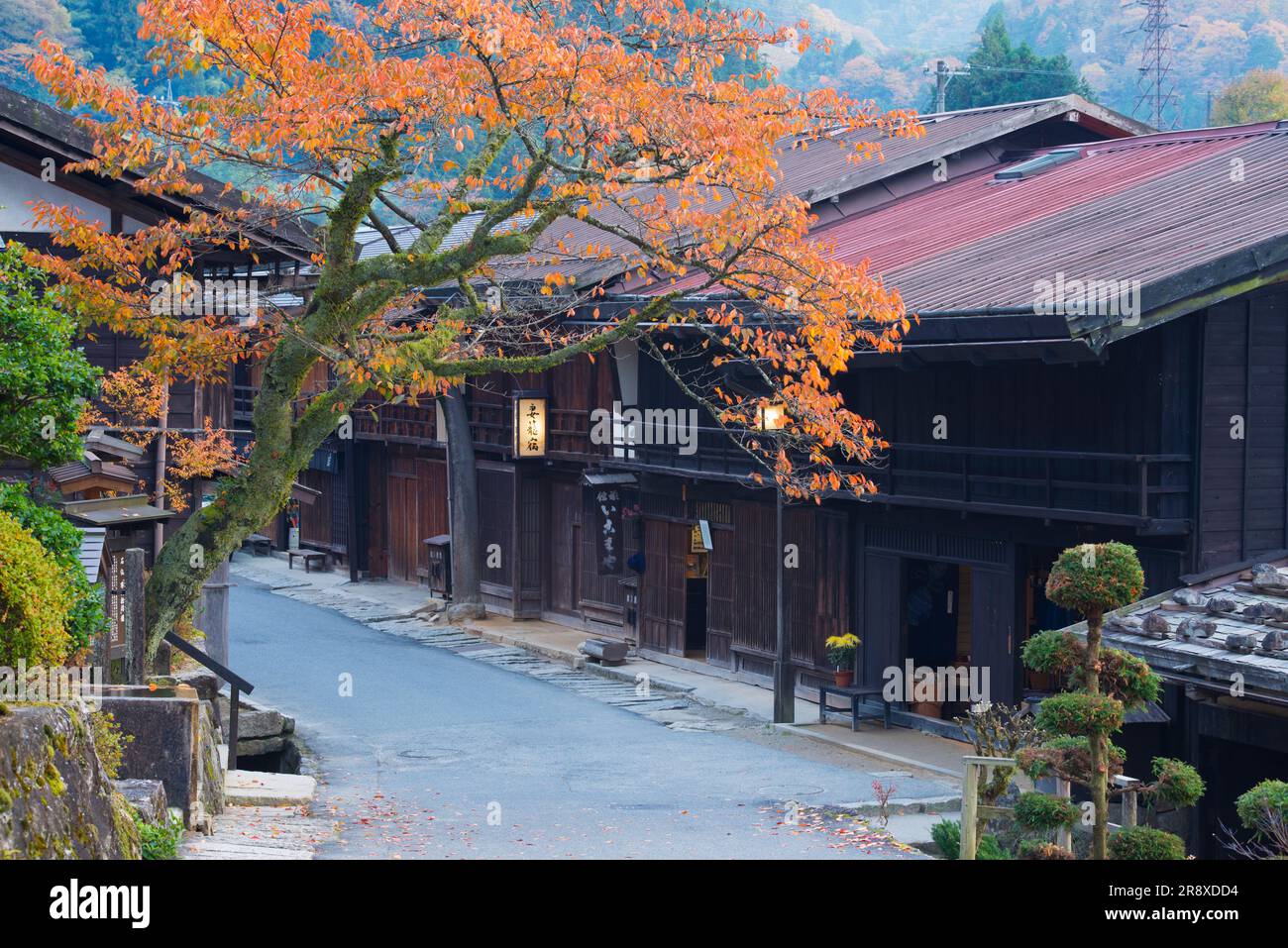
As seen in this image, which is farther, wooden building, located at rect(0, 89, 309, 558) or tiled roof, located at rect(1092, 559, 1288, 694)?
wooden building, located at rect(0, 89, 309, 558)

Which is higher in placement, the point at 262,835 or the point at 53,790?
the point at 53,790

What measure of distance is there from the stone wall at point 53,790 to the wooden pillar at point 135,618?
5164mm

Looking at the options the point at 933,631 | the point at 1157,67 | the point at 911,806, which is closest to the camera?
the point at 911,806

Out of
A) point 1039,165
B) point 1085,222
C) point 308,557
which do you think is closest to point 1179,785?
point 1085,222

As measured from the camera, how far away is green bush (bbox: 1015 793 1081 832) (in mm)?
10797

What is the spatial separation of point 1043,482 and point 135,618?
11402mm

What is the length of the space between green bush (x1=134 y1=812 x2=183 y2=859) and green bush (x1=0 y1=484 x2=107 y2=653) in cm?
186

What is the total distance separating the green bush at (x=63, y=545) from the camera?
11.9 meters

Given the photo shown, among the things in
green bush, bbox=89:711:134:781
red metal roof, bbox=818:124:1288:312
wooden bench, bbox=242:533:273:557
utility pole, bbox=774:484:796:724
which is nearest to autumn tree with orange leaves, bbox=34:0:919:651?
green bush, bbox=89:711:134:781

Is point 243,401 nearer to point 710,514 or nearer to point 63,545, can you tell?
point 710,514

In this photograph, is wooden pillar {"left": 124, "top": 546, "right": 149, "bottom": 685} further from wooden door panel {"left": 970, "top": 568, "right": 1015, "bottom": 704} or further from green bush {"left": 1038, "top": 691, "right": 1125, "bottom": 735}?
wooden door panel {"left": 970, "top": 568, "right": 1015, "bottom": 704}

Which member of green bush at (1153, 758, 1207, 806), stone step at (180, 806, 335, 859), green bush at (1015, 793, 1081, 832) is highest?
green bush at (1153, 758, 1207, 806)

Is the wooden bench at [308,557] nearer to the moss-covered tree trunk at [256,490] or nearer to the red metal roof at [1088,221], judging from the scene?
the red metal roof at [1088,221]

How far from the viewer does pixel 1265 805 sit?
1056cm
